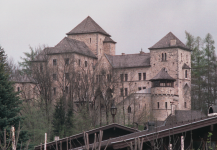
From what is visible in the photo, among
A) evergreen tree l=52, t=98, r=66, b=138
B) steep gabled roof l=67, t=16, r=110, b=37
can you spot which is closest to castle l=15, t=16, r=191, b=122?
steep gabled roof l=67, t=16, r=110, b=37

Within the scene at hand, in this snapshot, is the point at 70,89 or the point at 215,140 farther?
the point at 70,89

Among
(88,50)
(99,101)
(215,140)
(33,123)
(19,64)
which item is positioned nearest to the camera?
(215,140)

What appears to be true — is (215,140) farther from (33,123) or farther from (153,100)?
(153,100)

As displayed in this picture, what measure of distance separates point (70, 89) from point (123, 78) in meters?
10.4

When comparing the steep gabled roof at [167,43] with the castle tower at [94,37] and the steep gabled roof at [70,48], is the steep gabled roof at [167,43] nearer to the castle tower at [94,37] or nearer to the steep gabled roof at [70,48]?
the castle tower at [94,37]

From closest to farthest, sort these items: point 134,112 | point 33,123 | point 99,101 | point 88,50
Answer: point 33,123 < point 134,112 < point 99,101 < point 88,50

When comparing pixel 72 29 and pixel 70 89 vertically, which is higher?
pixel 72 29

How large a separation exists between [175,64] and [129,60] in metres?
7.64

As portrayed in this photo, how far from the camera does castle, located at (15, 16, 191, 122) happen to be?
65750 mm

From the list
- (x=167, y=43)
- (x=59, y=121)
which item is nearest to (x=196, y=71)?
(x=167, y=43)

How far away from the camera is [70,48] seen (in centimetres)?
7119

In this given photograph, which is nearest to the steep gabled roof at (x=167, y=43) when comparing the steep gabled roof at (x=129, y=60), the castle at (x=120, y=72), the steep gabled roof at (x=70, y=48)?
the castle at (x=120, y=72)

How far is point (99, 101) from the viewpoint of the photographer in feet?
228

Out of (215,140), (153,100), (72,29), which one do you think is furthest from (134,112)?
(215,140)
